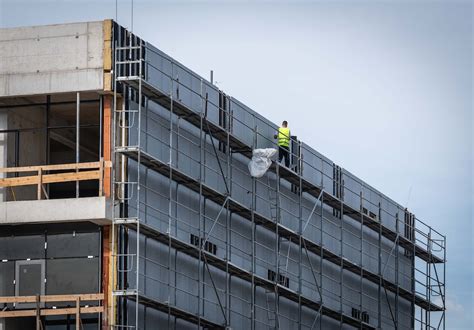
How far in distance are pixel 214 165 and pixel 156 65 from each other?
528 cm

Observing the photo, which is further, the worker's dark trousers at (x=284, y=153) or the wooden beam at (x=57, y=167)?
the worker's dark trousers at (x=284, y=153)

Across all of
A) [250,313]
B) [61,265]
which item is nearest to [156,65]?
[61,265]

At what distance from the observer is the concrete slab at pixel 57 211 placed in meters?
48.1

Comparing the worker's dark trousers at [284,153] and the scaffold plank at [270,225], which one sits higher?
the worker's dark trousers at [284,153]

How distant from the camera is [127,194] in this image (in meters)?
48.9

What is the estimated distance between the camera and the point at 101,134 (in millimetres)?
49344

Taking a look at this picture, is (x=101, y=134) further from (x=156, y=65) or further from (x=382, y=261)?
(x=382, y=261)

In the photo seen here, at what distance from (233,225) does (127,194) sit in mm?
7929

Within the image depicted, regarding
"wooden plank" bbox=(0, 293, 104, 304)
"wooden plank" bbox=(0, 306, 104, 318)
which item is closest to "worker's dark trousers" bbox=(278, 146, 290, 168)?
"wooden plank" bbox=(0, 293, 104, 304)

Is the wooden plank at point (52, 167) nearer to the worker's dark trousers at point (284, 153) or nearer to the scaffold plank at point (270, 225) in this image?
the scaffold plank at point (270, 225)

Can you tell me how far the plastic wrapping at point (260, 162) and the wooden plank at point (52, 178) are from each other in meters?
9.38

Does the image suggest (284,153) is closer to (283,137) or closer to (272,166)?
(283,137)

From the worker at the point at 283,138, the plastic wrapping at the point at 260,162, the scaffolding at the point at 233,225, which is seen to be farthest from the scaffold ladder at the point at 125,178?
the worker at the point at 283,138

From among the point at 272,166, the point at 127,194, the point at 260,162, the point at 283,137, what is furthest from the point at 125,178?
the point at 283,137
